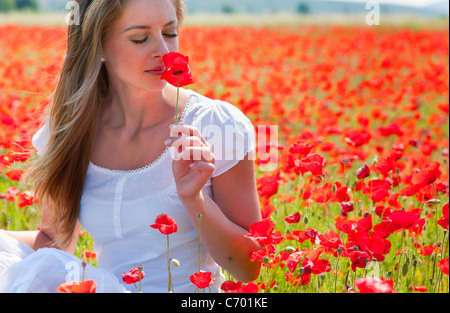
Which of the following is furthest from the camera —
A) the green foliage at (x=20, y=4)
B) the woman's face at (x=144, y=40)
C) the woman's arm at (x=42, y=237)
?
the green foliage at (x=20, y=4)

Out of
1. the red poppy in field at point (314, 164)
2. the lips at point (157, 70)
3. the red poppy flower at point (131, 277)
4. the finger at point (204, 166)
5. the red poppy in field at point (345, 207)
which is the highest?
the lips at point (157, 70)

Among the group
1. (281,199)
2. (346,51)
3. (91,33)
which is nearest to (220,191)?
(91,33)

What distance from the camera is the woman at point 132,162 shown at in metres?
2.10

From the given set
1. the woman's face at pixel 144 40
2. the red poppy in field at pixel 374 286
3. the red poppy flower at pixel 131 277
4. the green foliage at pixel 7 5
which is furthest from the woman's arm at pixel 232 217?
the green foliage at pixel 7 5

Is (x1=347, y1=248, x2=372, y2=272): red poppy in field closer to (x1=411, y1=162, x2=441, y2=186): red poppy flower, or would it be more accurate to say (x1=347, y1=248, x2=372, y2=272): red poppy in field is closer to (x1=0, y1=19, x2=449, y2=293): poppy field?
(x1=0, y1=19, x2=449, y2=293): poppy field

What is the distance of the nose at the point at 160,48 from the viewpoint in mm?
2061

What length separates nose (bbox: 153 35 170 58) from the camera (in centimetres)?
Result: 206

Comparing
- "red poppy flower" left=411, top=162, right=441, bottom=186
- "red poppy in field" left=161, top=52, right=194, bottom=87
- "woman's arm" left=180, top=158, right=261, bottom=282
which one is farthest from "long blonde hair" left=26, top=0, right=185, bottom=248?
"red poppy flower" left=411, top=162, right=441, bottom=186

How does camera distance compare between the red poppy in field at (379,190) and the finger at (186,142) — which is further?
the red poppy in field at (379,190)

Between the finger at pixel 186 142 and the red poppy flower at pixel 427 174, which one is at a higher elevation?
the finger at pixel 186 142

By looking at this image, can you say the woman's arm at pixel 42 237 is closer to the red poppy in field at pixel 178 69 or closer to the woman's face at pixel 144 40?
the woman's face at pixel 144 40

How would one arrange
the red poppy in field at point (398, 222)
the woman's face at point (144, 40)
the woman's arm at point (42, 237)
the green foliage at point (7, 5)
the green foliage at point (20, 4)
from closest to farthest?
the red poppy in field at point (398, 222), the woman's face at point (144, 40), the woman's arm at point (42, 237), the green foliage at point (7, 5), the green foliage at point (20, 4)

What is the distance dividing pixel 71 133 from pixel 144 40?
462mm

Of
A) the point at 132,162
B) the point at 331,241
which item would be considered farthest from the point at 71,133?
the point at 331,241
